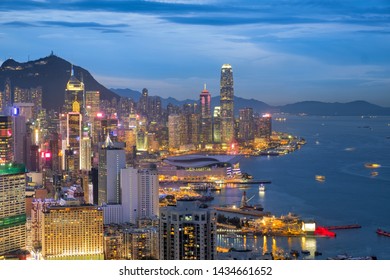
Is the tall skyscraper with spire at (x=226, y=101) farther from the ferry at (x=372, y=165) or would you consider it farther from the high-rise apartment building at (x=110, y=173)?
the ferry at (x=372, y=165)

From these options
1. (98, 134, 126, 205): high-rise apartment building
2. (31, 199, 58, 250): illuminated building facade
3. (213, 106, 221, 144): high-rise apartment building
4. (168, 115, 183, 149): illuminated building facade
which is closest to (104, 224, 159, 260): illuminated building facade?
(31, 199, 58, 250): illuminated building facade

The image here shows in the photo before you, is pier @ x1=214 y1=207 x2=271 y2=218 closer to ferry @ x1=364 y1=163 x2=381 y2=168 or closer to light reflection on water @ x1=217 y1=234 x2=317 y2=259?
light reflection on water @ x1=217 y1=234 x2=317 y2=259

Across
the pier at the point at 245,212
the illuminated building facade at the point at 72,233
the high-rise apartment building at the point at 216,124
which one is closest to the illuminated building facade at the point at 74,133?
the high-rise apartment building at the point at 216,124

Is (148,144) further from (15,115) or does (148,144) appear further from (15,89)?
(15,89)

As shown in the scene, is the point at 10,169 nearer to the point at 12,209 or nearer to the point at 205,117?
the point at 12,209

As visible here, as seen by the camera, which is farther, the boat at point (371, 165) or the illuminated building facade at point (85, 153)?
the illuminated building facade at point (85, 153)

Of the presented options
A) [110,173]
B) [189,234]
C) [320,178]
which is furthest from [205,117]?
[189,234]
